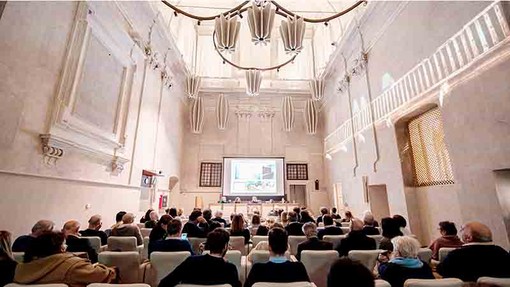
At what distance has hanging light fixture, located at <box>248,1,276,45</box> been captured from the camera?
210 inches

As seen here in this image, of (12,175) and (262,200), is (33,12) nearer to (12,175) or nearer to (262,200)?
(12,175)

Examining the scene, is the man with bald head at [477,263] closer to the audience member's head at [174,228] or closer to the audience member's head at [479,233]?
the audience member's head at [479,233]

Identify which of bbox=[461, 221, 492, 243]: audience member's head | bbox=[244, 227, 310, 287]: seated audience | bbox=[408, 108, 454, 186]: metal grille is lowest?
bbox=[244, 227, 310, 287]: seated audience

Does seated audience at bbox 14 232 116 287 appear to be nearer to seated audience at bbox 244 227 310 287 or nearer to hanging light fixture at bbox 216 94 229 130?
seated audience at bbox 244 227 310 287

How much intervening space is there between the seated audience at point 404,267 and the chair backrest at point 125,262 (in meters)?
2.20

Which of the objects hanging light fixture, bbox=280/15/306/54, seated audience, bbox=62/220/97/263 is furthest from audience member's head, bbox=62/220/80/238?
hanging light fixture, bbox=280/15/306/54

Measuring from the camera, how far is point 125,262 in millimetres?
2279

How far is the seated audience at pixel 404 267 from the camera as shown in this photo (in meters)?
1.73

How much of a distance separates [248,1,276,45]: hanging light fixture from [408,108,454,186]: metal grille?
4.13 meters

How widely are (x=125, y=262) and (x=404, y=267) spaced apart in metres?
2.41

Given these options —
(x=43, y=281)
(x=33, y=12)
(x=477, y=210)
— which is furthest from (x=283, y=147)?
(x=43, y=281)

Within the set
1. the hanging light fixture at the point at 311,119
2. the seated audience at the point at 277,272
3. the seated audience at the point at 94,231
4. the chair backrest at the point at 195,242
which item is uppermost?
the hanging light fixture at the point at 311,119

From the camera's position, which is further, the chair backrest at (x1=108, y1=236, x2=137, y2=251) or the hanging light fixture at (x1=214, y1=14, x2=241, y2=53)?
the hanging light fixture at (x1=214, y1=14, x2=241, y2=53)

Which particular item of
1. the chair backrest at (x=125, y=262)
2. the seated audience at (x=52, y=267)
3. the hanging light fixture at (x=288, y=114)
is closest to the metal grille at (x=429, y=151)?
the chair backrest at (x=125, y=262)
